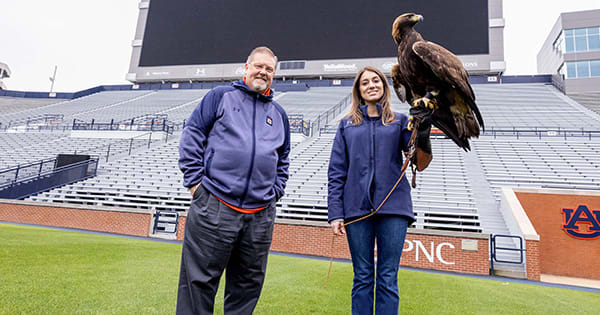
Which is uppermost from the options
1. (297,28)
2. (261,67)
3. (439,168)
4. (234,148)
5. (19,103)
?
(297,28)

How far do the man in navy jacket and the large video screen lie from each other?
20.1 m

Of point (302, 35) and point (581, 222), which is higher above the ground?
point (302, 35)

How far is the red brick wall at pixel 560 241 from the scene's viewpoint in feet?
22.1

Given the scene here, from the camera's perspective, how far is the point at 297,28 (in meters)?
23.2

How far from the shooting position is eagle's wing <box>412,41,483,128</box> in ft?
5.40

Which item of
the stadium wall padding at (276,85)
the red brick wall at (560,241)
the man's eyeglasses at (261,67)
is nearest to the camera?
the man's eyeglasses at (261,67)

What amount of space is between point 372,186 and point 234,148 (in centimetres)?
77

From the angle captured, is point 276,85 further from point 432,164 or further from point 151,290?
point 151,290

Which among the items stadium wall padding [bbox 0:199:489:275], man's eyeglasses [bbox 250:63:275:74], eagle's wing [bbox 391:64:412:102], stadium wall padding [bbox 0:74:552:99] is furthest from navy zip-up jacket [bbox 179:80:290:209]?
stadium wall padding [bbox 0:74:552:99]

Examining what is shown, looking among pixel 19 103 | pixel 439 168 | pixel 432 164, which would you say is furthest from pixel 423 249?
pixel 19 103

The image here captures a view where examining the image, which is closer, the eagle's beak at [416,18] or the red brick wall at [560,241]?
the eagle's beak at [416,18]

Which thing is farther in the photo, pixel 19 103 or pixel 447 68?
pixel 19 103

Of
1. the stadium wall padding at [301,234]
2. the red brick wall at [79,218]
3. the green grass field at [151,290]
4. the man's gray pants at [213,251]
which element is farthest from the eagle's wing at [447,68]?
the red brick wall at [79,218]

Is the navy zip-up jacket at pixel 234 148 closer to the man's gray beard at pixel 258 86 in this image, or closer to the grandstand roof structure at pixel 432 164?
the man's gray beard at pixel 258 86
